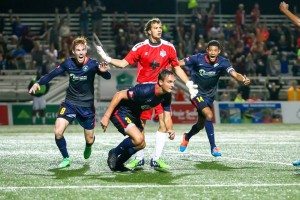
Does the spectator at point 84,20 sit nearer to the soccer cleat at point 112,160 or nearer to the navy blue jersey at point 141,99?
the navy blue jersey at point 141,99

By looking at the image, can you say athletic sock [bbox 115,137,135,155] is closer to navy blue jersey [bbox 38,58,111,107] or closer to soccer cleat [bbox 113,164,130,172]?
soccer cleat [bbox 113,164,130,172]

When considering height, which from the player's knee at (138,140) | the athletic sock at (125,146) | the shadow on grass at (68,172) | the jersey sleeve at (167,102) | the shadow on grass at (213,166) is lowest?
the shadow on grass at (213,166)

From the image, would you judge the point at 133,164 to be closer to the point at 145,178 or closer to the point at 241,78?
the point at 145,178

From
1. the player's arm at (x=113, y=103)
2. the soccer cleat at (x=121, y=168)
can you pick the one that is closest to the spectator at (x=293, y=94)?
the soccer cleat at (x=121, y=168)

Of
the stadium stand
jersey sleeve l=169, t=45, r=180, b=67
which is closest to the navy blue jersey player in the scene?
jersey sleeve l=169, t=45, r=180, b=67

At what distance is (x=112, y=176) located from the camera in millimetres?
11273

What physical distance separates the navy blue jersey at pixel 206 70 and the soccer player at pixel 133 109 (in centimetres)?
275

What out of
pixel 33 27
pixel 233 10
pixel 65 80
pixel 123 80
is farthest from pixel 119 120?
pixel 233 10

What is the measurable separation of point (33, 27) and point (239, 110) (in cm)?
1066

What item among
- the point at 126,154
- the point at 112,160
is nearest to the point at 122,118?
the point at 126,154

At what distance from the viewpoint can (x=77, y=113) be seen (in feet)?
43.1

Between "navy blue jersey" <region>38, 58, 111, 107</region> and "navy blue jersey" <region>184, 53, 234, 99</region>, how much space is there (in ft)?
7.31

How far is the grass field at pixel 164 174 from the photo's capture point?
31.0 feet

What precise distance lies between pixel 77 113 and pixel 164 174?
89.6 inches
